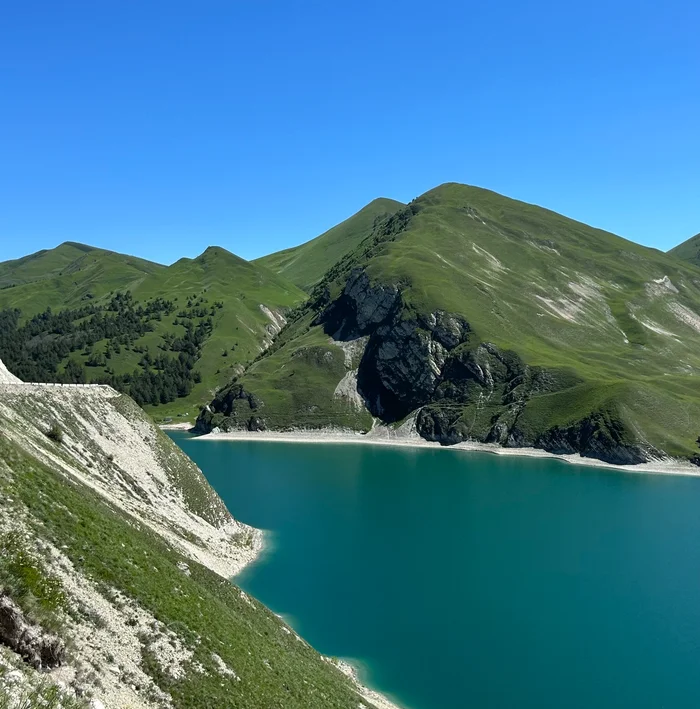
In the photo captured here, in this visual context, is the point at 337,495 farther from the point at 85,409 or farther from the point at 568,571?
the point at 85,409

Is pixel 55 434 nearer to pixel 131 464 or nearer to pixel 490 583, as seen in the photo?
pixel 131 464

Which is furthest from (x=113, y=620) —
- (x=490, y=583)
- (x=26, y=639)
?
(x=490, y=583)

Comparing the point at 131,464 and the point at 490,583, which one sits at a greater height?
the point at 490,583

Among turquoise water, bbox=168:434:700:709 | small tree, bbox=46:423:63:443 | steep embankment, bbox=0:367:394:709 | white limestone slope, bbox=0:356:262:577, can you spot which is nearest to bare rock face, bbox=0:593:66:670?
steep embankment, bbox=0:367:394:709

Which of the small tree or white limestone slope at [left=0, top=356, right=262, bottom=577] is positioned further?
the small tree

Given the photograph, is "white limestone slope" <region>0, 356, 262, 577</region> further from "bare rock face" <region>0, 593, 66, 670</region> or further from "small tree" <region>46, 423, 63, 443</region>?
"bare rock face" <region>0, 593, 66, 670</region>
